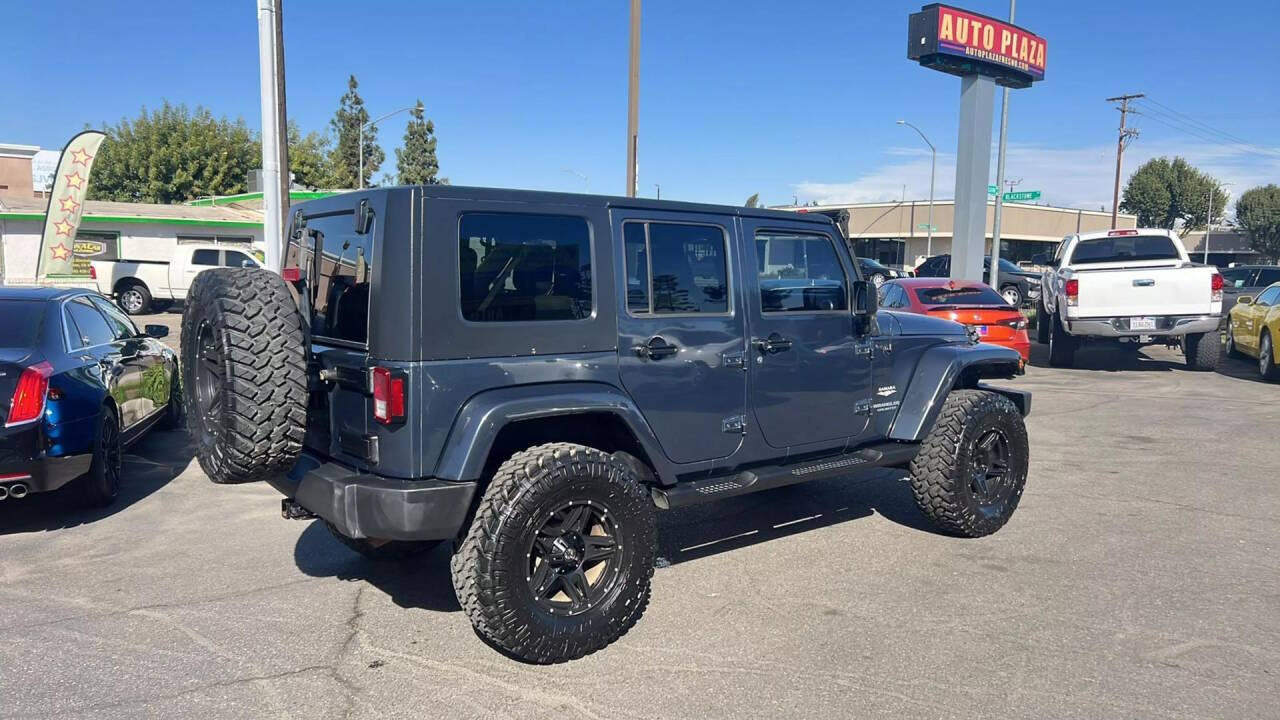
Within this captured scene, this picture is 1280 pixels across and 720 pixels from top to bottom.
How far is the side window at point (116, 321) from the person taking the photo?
7.32m

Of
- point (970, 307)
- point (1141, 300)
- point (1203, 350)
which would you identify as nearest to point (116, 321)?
point (970, 307)

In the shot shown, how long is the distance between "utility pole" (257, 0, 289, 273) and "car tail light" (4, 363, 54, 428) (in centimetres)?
438

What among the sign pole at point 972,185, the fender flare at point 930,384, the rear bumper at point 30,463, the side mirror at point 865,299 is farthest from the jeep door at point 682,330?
the sign pole at point 972,185

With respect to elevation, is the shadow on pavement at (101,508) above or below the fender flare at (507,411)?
below

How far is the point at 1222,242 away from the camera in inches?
3231

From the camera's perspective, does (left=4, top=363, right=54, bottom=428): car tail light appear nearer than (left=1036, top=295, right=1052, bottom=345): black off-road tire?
Yes

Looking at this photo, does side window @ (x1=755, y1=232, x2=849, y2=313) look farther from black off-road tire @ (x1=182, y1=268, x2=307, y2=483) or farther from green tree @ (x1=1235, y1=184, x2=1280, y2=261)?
green tree @ (x1=1235, y1=184, x2=1280, y2=261)

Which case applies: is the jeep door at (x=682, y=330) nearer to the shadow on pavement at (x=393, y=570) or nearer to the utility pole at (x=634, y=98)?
the shadow on pavement at (x=393, y=570)

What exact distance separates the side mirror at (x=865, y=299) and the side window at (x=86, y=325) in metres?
5.10

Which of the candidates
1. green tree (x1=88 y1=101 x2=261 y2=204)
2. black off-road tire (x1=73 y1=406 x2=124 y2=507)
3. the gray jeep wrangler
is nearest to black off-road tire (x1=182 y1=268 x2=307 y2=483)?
the gray jeep wrangler

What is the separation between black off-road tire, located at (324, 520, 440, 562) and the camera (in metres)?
4.98

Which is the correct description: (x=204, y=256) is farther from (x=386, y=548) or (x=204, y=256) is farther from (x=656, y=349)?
(x=656, y=349)

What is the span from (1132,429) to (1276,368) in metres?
5.16

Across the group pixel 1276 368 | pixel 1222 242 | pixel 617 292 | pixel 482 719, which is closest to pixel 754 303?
pixel 617 292
